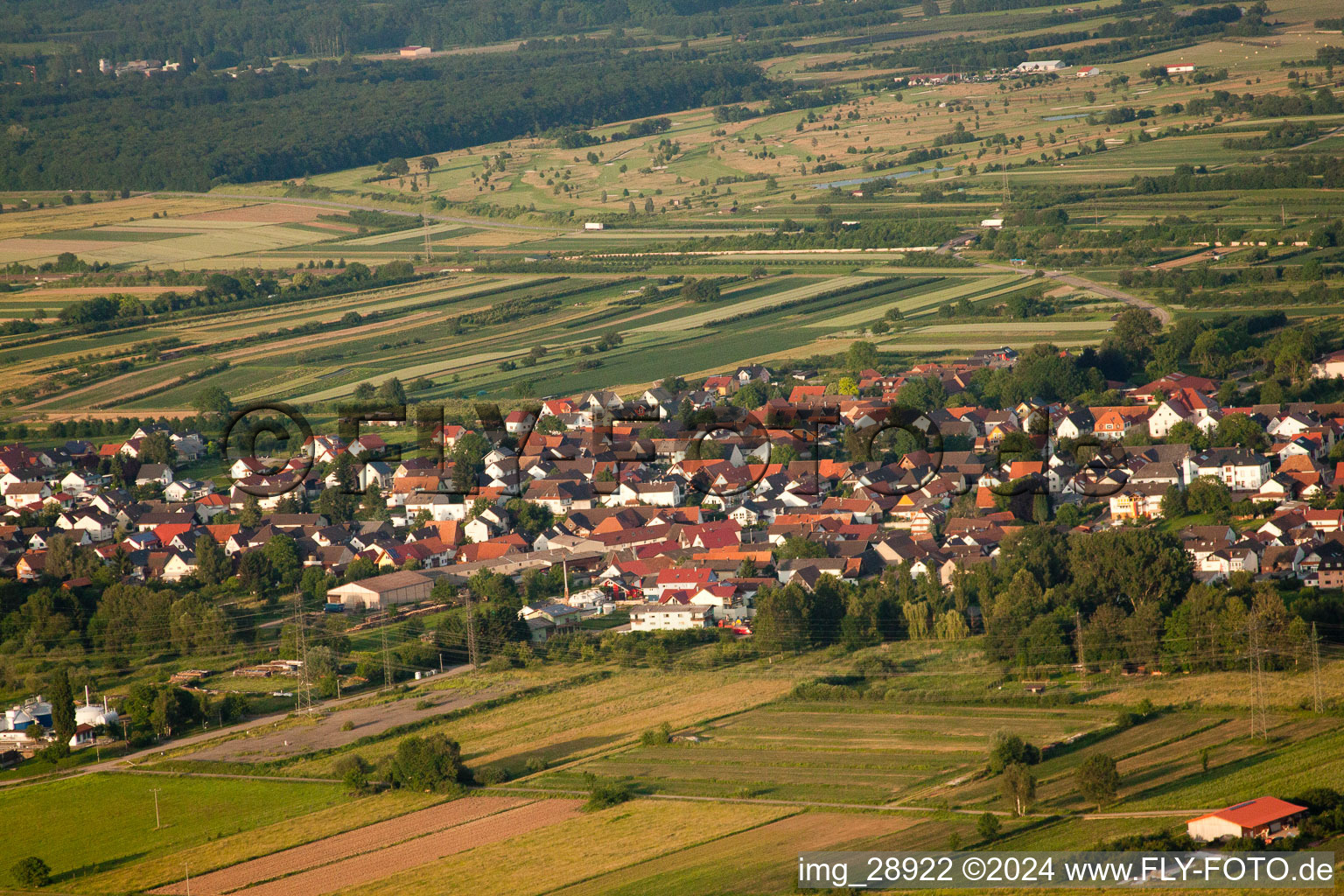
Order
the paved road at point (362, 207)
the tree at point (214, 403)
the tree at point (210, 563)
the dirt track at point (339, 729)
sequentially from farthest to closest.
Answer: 1. the paved road at point (362, 207)
2. the tree at point (214, 403)
3. the tree at point (210, 563)
4. the dirt track at point (339, 729)

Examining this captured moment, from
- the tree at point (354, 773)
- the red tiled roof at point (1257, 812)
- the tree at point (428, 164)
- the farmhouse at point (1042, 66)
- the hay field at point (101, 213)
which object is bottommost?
the tree at point (354, 773)

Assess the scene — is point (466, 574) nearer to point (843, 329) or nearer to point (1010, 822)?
point (1010, 822)

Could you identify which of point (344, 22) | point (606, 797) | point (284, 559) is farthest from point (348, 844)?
point (344, 22)

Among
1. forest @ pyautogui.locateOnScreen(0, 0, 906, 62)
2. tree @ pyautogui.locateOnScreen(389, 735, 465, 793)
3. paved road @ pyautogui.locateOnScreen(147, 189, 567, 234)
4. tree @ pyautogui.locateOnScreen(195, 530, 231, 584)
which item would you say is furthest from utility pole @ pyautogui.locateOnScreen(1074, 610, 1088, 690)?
forest @ pyautogui.locateOnScreen(0, 0, 906, 62)

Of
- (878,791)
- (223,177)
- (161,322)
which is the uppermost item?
(223,177)

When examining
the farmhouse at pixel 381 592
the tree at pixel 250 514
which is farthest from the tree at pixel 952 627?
the tree at pixel 250 514

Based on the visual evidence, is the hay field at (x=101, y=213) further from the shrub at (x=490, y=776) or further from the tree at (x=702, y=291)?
the shrub at (x=490, y=776)

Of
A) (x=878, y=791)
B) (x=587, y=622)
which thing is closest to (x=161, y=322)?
(x=587, y=622)
